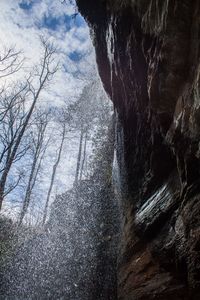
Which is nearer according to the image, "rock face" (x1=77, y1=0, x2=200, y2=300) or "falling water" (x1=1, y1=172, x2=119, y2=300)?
"rock face" (x1=77, y1=0, x2=200, y2=300)

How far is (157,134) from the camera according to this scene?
546 cm

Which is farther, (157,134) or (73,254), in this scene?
(73,254)

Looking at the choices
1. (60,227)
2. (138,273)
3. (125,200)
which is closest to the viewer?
(138,273)

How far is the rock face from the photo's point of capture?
378 cm

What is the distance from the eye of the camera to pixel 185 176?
13.3 ft

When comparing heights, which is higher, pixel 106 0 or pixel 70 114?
pixel 70 114

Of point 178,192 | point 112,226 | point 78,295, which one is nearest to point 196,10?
point 178,192

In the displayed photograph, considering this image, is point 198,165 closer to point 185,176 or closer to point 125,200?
point 185,176

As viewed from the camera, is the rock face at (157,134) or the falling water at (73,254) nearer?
the rock face at (157,134)

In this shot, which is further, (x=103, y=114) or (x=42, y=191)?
(x=42, y=191)

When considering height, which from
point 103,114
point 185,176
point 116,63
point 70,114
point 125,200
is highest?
point 70,114

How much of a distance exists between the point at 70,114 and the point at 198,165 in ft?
74.7

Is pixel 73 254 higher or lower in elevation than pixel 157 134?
lower

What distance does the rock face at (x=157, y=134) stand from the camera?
3781mm
